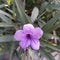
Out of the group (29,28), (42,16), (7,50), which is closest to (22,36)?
(29,28)

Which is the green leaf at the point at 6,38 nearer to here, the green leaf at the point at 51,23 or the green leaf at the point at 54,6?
the green leaf at the point at 51,23

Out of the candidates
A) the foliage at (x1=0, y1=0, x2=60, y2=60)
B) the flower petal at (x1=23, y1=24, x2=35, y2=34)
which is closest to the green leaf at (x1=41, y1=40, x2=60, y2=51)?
the foliage at (x1=0, y1=0, x2=60, y2=60)

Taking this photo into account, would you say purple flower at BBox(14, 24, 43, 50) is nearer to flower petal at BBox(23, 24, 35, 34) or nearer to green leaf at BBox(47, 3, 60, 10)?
flower petal at BBox(23, 24, 35, 34)

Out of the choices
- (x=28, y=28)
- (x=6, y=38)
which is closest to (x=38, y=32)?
(x=28, y=28)

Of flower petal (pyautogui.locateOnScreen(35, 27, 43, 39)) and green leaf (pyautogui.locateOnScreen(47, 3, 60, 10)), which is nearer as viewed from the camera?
flower petal (pyautogui.locateOnScreen(35, 27, 43, 39))

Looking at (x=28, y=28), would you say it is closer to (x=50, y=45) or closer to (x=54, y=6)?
(x=50, y=45)

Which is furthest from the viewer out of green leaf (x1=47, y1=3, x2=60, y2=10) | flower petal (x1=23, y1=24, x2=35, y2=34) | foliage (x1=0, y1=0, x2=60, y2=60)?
green leaf (x1=47, y1=3, x2=60, y2=10)

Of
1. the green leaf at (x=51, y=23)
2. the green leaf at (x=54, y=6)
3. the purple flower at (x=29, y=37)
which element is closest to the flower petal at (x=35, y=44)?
the purple flower at (x=29, y=37)

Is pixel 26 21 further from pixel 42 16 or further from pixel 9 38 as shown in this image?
pixel 42 16
